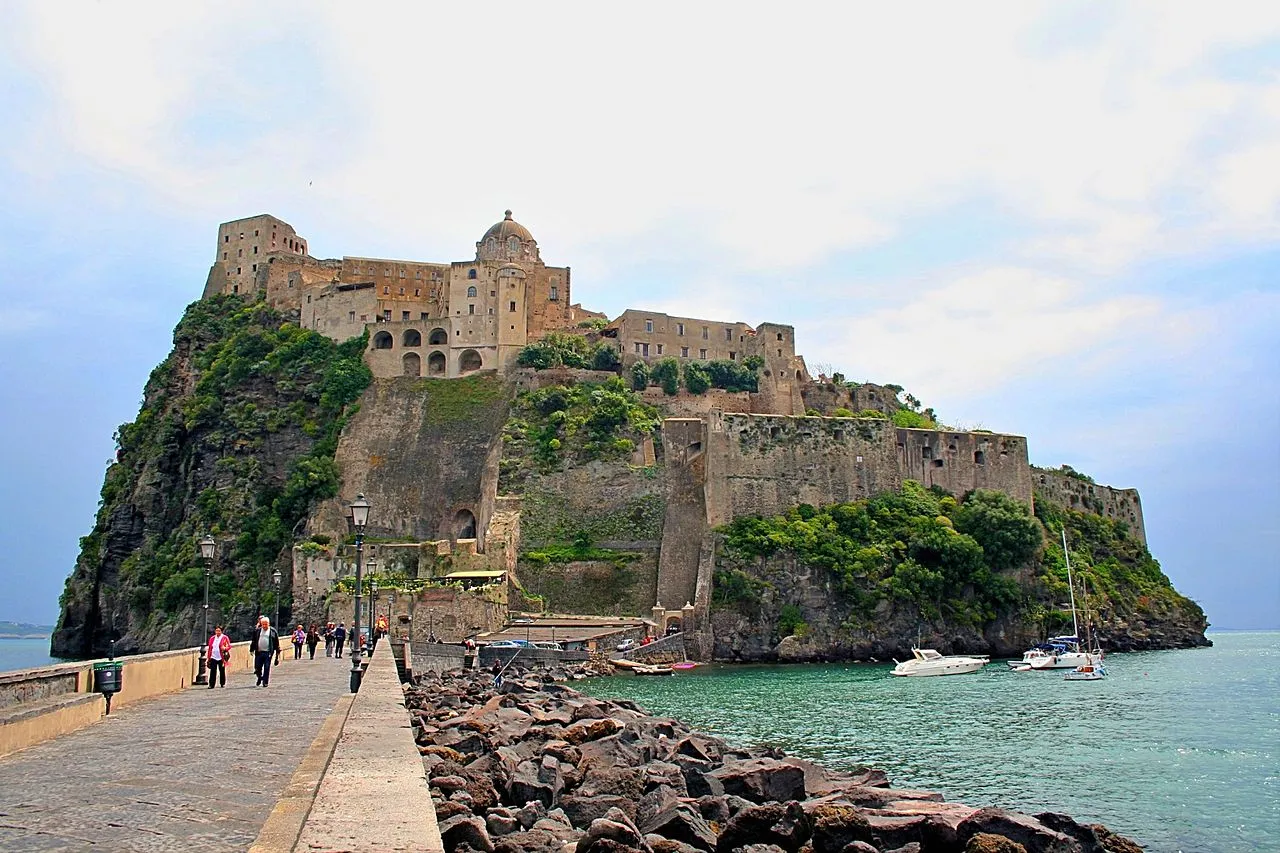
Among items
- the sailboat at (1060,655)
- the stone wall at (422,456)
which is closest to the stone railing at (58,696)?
the sailboat at (1060,655)

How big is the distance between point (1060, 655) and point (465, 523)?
32.0m

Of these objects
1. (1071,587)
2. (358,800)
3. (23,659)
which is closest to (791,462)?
(1071,587)

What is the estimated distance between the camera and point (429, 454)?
63.5 meters

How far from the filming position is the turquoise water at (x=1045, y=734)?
754 inches

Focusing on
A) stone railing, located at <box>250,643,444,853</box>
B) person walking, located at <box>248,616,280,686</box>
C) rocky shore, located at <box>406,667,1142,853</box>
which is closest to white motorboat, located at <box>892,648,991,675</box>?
rocky shore, located at <box>406,667,1142,853</box>

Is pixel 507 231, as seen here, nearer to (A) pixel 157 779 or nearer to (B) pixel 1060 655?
(B) pixel 1060 655

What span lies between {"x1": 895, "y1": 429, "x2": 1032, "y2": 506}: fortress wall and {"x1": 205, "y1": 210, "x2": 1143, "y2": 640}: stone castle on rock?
0.08 meters

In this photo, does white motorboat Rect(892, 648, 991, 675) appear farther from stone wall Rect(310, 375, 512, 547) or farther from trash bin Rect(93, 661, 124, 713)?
trash bin Rect(93, 661, 124, 713)

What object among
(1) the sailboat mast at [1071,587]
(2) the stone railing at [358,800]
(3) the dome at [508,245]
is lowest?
(2) the stone railing at [358,800]

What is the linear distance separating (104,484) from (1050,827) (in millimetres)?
77500

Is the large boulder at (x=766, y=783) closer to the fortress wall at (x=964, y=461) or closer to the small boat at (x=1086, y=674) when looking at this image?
the small boat at (x=1086, y=674)

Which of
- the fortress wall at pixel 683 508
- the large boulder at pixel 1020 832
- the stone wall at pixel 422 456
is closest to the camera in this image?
the large boulder at pixel 1020 832

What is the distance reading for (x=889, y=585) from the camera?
55219 mm

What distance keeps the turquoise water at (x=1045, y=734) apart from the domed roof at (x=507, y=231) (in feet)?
119
